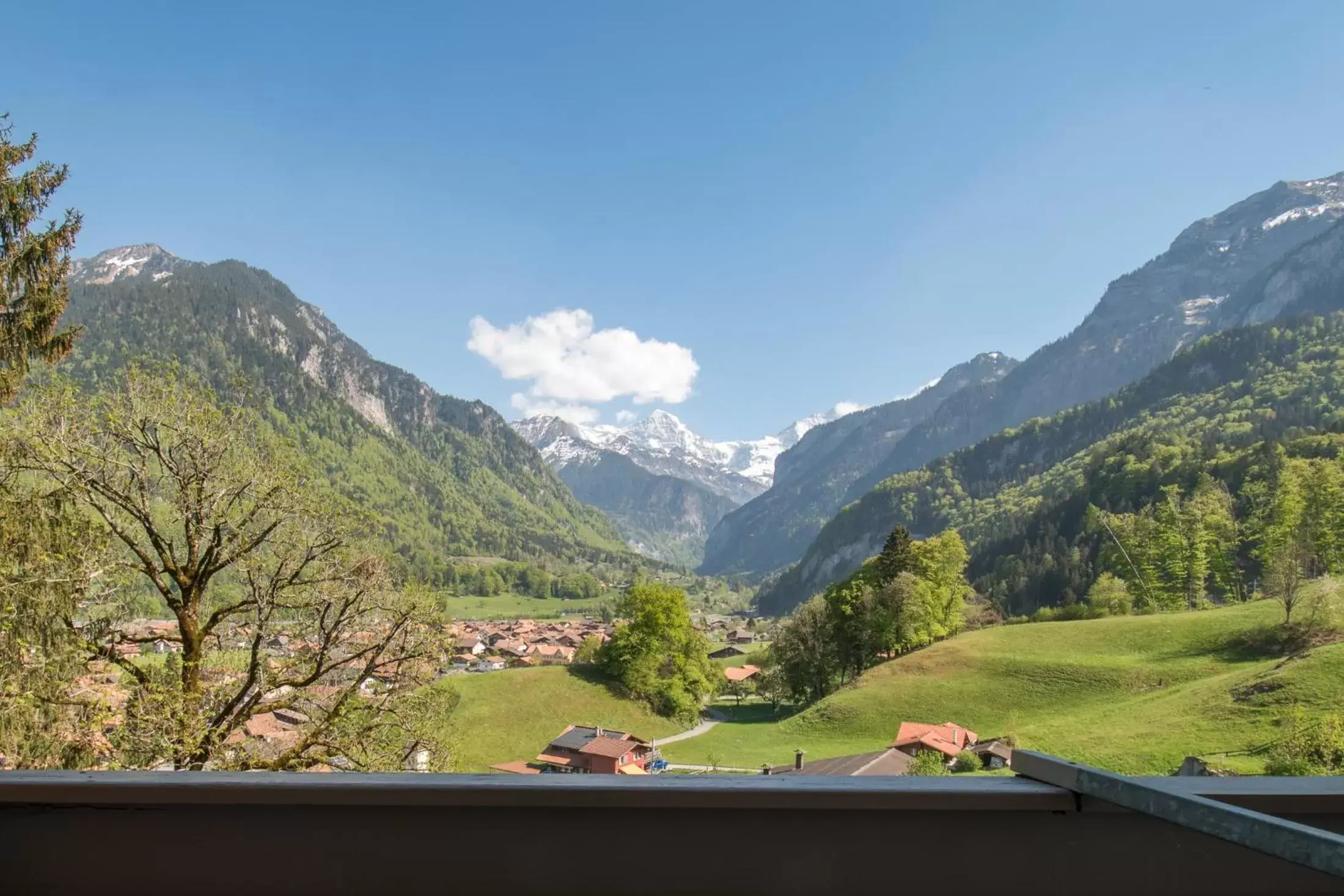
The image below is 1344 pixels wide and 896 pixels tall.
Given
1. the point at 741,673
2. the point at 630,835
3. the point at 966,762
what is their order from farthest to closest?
the point at 741,673 → the point at 966,762 → the point at 630,835

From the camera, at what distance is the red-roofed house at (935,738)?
2412cm

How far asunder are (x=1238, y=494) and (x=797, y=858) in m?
89.5

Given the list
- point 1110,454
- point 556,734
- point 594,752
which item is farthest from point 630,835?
point 1110,454

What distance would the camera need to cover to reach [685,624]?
43031 mm

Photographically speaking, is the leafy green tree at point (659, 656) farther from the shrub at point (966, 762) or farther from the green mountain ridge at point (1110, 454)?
the green mountain ridge at point (1110, 454)

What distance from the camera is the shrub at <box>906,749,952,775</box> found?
1800 cm

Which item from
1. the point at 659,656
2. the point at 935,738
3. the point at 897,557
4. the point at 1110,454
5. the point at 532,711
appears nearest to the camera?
the point at 935,738

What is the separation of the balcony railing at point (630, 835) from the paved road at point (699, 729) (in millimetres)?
30298

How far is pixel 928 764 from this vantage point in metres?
18.4

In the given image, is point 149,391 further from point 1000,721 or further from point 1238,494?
point 1238,494

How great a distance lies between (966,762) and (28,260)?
25.7 metres

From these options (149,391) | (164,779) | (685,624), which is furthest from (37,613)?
(685,624)

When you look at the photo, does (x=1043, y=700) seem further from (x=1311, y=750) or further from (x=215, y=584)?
(x=215, y=584)

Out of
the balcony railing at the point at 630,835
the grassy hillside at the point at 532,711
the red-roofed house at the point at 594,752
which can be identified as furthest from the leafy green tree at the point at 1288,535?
the balcony railing at the point at 630,835
